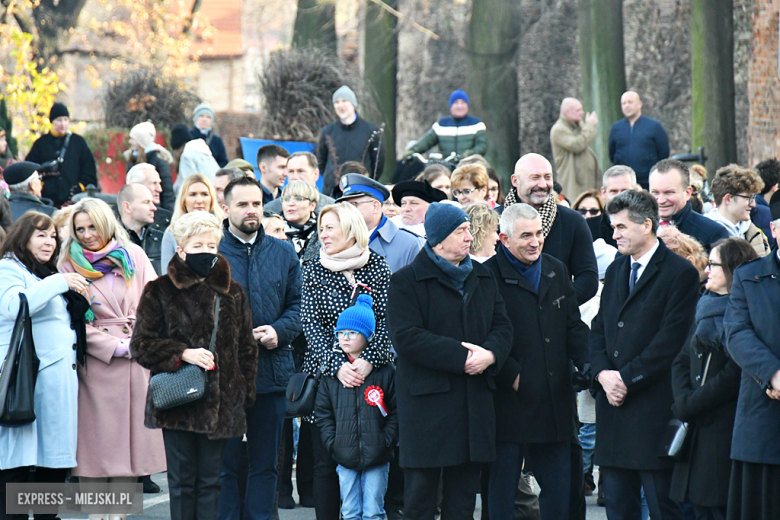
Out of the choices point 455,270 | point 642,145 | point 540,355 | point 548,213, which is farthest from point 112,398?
point 642,145

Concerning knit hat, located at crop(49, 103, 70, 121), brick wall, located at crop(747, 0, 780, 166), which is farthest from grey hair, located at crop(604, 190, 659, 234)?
brick wall, located at crop(747, 0, 780, 166)

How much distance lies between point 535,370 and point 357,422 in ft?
3.56

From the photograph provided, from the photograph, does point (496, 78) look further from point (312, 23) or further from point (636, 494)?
point (636, 494)

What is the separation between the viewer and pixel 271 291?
689cm

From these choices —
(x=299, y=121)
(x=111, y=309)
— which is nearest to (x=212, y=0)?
(x=299, y=121)

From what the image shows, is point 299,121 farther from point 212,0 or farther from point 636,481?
point 212,0

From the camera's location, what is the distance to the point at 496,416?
6.25 metres

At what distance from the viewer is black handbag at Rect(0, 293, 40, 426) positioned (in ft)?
20.8

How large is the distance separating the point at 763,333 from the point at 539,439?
1406 mm

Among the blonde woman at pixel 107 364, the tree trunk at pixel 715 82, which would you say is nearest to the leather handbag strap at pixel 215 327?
the blonde woman at pixel 107 364

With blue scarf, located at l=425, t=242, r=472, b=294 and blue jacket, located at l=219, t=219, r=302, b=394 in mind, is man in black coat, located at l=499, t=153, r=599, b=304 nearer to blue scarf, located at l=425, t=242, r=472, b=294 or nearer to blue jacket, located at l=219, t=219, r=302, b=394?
blue scarf, located at l=425, t=242, r=472, b=294

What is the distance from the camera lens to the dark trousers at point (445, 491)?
598 cm

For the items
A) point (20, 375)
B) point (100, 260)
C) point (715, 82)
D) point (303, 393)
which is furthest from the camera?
point (715, 82)

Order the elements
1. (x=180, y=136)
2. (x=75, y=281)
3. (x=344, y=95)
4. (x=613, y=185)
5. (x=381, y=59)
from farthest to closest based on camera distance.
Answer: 1. (x=381, y=59)
2. (x=180, y=136)
3. (x=344, y=95)
4. (x=613, y=185)
5. (x=75, y=281)
